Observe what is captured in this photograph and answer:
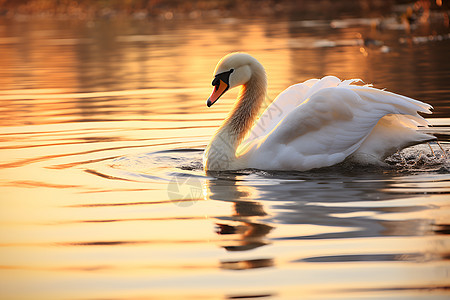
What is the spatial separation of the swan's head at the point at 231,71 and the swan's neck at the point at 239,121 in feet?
0.33

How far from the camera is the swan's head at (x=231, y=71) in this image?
8.17m

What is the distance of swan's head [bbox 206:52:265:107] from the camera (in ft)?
26.8

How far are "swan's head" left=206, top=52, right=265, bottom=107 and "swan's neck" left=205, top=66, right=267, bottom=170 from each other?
10 centimetres

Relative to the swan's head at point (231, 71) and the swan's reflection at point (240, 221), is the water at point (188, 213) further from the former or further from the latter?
the swan's head at point (231, 71)

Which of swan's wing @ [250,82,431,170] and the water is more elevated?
swan's wing @ [250,82,431,170]

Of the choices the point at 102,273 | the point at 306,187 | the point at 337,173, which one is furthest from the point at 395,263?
the point at 337,173

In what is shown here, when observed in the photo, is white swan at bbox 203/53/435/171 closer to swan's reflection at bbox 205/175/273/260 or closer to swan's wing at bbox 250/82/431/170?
swan's wing at bbox 250/82/431/170

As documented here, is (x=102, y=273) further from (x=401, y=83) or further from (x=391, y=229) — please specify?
(x=401, y=83)

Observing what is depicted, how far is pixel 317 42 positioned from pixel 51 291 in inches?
783

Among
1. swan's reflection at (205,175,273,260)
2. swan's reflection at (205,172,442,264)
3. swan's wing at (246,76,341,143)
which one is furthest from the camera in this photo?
swan's wing at (246,76,341,143)

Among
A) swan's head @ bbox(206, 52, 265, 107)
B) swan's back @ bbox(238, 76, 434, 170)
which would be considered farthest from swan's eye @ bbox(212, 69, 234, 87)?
swan's back @ bbox(238, 76, 434, 170)

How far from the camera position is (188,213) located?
20.5 feet

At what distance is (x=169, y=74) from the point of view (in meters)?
17.8

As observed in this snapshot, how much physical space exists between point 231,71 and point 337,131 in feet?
4.51
